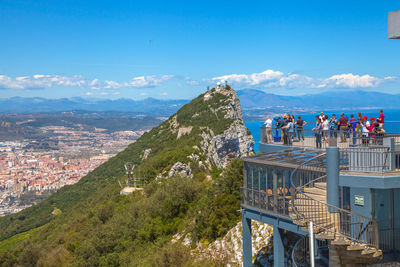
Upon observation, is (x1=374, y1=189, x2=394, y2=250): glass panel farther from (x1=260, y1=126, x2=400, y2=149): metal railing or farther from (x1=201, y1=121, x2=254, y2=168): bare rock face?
(x1=201, y1=121, x2=254, y2=168): bare rock face

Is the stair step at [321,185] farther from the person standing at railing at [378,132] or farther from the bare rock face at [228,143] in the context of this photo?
the bare rock face at [228,143]

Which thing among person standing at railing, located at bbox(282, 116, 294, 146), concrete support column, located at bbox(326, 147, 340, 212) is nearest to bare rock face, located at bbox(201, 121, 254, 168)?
person standing at railing, located at bbox(282, 116, 294, 146)

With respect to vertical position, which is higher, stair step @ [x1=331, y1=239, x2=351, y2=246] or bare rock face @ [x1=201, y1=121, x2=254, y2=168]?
stair step @ [x1=331, y1=239, x2=351, y2=246]

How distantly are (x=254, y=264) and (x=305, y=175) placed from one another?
6567 mm

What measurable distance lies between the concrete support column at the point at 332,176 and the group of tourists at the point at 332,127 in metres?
3.91

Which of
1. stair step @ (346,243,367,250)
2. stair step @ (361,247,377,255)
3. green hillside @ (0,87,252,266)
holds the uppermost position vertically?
stair step @ (346,243,367,250)

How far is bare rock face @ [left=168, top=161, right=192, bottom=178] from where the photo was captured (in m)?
48.3

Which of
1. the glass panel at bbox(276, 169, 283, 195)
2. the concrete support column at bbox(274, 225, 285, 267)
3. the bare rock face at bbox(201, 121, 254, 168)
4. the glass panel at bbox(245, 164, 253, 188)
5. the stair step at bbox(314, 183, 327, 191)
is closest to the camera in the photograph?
the stair step at bbox(314, 183, 327, 191)

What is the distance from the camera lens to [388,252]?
40.8 feet

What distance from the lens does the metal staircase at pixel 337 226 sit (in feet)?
36.3

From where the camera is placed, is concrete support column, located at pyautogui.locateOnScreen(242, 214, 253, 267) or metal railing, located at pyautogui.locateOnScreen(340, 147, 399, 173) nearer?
metal railing, located at pyautogui.locateOnScreen(340, 147, 399, 173)

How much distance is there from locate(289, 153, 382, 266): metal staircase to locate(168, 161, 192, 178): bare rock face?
117 feet

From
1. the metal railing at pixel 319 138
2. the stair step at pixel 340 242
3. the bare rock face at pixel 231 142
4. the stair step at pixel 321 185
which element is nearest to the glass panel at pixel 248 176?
the metal railing at pixel 319 138

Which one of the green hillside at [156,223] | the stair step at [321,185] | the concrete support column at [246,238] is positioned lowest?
the green hillside at [156,223]
